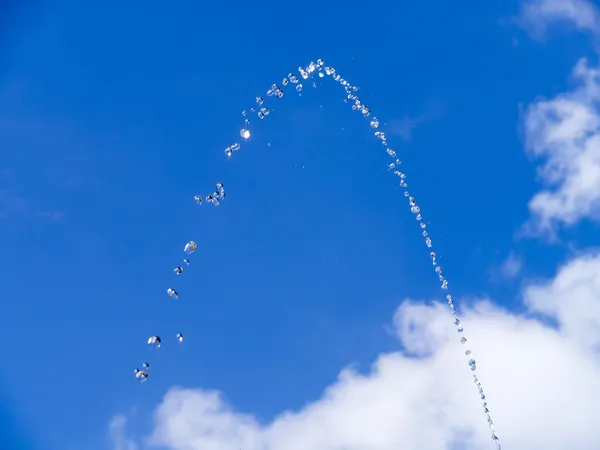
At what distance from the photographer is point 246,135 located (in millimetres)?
24094

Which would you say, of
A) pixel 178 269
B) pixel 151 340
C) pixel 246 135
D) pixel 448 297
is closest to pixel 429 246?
pixel 448 297

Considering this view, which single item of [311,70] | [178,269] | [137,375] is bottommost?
[137,375]

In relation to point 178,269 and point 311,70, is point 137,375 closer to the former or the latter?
point 178,269

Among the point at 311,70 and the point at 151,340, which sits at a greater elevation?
the point at 311,70

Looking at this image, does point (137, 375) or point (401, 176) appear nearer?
point (137, 375)

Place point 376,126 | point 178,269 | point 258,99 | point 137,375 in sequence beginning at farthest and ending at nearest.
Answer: point 376,126, point 258,99, point 178,269, point 137,375

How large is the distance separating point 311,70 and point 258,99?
3.98m

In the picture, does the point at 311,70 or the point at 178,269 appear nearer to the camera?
the point at 178,269

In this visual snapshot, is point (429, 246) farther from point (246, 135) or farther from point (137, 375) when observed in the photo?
point (137, 375)

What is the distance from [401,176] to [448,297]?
6756 millimetres

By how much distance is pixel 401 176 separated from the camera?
90.5 feet

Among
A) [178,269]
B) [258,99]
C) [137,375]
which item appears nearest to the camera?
[137,375]

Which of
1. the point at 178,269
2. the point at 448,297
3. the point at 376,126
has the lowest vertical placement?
the point at 448,297

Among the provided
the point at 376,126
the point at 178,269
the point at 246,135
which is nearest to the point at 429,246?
the point at 376,126
